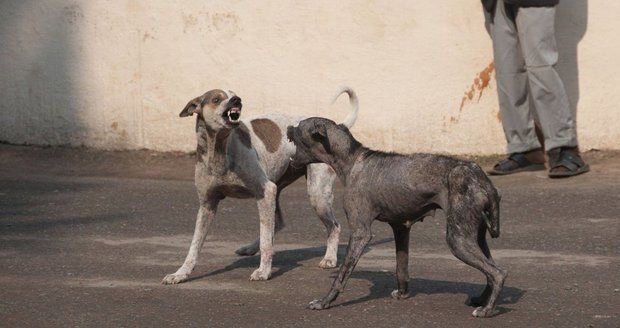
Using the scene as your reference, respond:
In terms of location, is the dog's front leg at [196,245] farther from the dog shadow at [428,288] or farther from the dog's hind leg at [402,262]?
the dog's hind leg at [402,262]

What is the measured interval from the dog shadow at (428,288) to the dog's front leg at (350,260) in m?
0.18

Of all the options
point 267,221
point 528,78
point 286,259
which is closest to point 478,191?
point 267,221

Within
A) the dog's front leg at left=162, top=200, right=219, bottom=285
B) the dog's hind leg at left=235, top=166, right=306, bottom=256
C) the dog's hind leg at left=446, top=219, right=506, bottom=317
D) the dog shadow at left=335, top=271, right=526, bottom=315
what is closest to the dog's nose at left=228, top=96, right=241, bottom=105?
the dog's front leg at left=162, top=200, right=219, bottom=285

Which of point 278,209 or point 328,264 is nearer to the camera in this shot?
point 328,264

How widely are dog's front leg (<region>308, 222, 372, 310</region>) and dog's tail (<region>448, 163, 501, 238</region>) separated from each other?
0.56 m

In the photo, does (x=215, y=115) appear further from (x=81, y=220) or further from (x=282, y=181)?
(x=81, y=220)

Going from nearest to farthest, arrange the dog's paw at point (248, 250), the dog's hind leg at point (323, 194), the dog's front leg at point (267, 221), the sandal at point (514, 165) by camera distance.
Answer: the dog's front leg at point (267, 221) < the dog's hind leg at point (323, 194) < the dog's paw at point (248, 250) < the sandal at point (514, 165)

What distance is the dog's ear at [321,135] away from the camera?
A: 7.11 meters

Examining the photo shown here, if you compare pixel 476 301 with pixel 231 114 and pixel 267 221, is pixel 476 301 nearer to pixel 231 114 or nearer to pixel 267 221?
pixel 267 221

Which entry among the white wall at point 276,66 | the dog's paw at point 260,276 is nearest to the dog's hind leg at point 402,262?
the dog's paw at point 260,276

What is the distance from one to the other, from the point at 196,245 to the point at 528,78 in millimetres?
4279

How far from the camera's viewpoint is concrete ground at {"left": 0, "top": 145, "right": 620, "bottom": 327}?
6.93 metres

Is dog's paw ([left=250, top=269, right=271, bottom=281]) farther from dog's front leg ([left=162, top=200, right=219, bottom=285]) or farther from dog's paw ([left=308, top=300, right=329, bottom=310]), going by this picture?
dog's paw ([left=308, top=300, right=329, bottom=310])

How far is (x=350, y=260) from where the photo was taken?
6.92 meters
